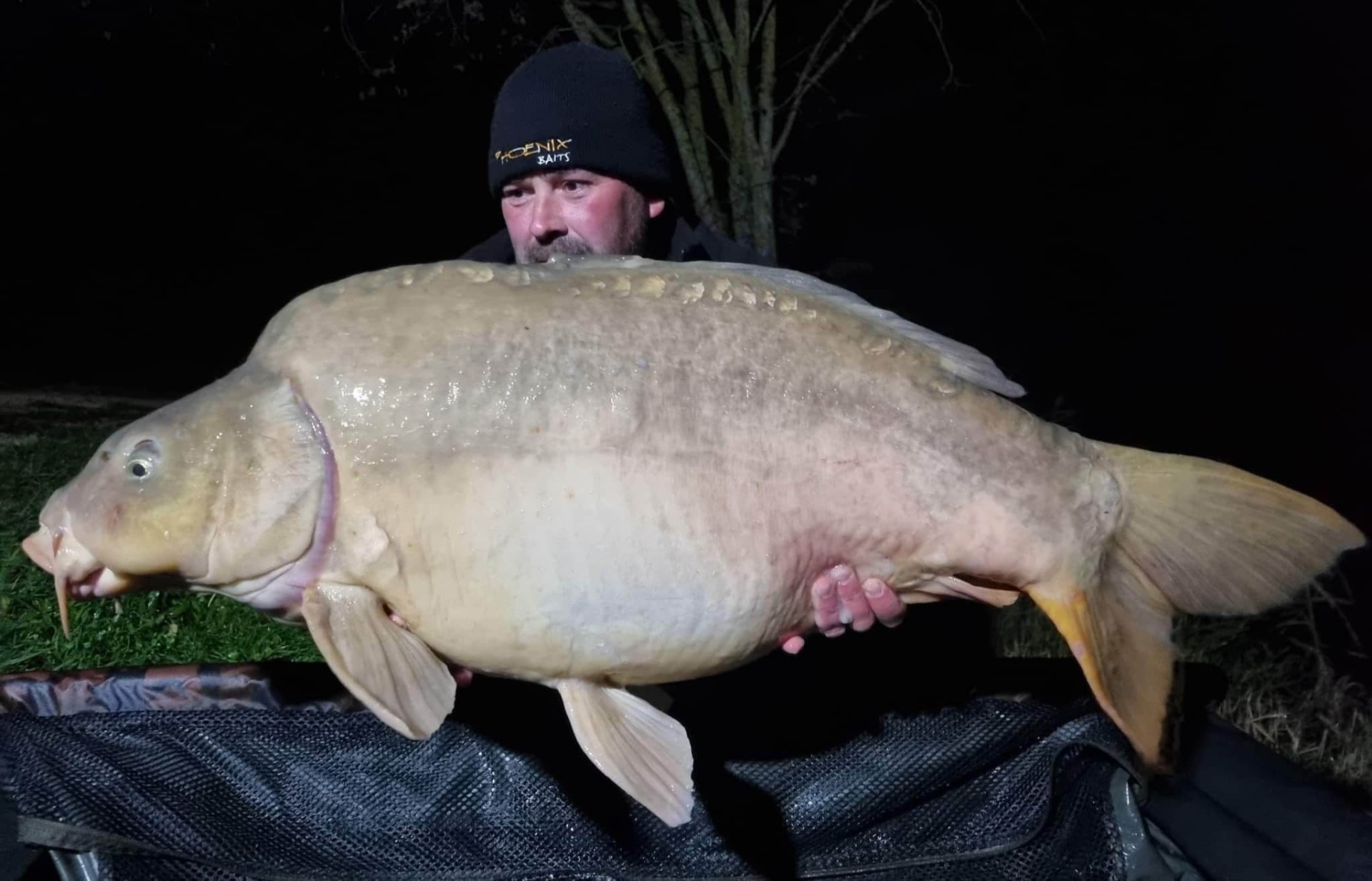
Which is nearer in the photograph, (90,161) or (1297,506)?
(1297,506)

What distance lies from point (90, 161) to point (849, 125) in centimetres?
585

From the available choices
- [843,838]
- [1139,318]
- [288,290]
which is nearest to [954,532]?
[843,838]

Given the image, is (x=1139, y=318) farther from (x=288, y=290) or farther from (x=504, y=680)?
(x=288, y=290)

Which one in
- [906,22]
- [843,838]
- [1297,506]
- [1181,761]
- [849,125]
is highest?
[906,22]

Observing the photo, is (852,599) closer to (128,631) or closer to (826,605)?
(826,605)

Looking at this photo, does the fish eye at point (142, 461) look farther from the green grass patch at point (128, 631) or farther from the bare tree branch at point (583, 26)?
the bare tree branch at point (583, 26)

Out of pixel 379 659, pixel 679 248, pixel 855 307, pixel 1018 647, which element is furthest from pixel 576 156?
pixel 1018 647

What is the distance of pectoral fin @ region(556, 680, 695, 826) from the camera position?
3.73ft

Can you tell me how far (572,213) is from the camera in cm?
181

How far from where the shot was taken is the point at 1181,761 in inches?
64.7

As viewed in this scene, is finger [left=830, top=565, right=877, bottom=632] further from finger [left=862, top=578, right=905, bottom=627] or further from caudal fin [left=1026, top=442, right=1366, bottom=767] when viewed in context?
caudal fin [left=1026, top=442, right=1366, bottom=767]

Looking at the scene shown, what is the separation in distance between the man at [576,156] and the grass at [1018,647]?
0.91 metres

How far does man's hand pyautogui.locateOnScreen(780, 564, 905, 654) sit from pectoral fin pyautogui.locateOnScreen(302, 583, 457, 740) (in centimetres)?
41

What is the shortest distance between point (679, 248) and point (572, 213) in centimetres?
28
